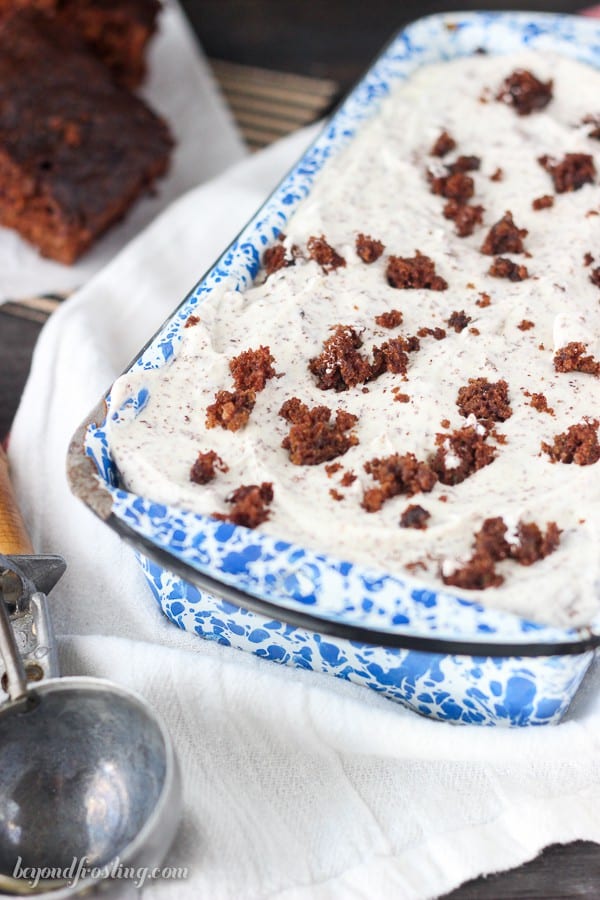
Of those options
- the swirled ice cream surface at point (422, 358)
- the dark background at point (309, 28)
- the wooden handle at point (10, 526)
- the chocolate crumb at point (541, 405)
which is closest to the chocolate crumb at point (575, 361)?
the swirled ice cream surface at point (422, 358)

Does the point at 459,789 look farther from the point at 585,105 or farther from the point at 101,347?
the point at 585,105

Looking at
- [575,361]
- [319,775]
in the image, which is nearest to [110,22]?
[575,361]

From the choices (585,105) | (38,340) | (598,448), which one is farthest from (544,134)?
(38,340)

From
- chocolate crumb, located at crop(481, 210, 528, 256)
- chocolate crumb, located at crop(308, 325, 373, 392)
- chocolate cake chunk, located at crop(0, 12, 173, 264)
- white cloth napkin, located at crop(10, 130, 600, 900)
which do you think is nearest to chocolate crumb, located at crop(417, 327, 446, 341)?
chocolate crumb, located at crop(308, 325, 373, 392)

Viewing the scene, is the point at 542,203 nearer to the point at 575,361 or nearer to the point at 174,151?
the point at 575,361

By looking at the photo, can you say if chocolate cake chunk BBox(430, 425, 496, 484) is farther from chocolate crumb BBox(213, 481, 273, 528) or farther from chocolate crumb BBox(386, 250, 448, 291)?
chocolate crumb BBox(386, 250, 448, 291)

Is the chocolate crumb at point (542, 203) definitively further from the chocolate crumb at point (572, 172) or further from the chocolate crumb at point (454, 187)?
the chocolate crumb at point (454, 187)
